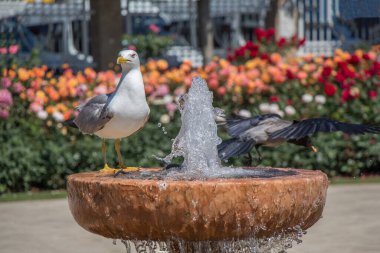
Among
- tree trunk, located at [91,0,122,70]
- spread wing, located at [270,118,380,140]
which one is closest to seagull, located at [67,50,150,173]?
spread wing, located at [270,118,380,140]

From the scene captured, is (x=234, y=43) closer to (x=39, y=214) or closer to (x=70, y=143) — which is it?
(x=70, y=143)

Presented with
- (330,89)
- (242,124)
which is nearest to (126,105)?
(242,124)

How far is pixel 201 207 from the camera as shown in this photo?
4164mm

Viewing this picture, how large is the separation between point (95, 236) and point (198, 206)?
3291 mm

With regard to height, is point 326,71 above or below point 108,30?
below

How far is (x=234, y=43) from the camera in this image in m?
20.8

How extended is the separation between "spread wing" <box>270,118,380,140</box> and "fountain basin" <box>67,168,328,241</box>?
70cm

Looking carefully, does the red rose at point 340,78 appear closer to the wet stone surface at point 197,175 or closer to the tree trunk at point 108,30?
the tree trunk at point 108,30

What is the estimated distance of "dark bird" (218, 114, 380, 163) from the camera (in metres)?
5.21

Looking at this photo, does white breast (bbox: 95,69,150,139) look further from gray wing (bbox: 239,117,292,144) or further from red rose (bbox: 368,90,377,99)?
red rose (bbox: 368,90,377,99)

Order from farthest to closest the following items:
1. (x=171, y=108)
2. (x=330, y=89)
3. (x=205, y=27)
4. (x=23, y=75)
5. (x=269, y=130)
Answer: (x=205, y=27)
(x=330, y=89)
(x=23, y=75)
(x=171, y=108)
(x=269, y=130)

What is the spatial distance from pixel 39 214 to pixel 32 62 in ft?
11.6

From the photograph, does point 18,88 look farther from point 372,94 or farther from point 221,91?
point 372,94

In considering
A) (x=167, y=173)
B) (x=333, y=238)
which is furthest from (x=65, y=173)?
(x=167, y=173)
